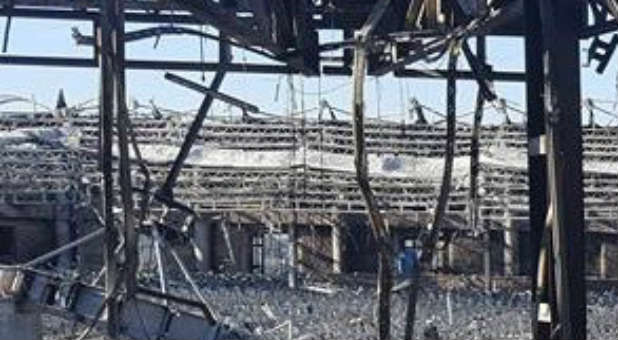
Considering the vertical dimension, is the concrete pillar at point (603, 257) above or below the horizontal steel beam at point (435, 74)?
below

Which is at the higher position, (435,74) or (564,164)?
(435,74)

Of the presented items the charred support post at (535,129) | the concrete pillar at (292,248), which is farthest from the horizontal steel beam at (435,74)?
the concrete pillar at (292,248)

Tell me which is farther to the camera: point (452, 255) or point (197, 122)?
point (452, 255)

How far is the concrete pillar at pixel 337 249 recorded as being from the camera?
31188mm

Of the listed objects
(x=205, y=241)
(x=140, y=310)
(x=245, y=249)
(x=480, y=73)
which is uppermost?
(x=480, y=73)

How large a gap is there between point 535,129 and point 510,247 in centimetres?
2401

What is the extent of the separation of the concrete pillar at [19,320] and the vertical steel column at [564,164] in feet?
17.1

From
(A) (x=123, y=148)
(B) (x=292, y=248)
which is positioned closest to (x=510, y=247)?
(B) (x=292, y=248)

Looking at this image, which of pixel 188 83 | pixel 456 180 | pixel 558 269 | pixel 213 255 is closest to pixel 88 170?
pixel 213 255

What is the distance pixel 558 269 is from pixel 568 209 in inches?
13.5

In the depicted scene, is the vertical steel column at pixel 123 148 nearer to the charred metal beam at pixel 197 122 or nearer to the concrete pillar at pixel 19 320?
the charred metal beam at pixel 197 122

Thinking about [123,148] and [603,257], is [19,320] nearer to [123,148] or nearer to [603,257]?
[123,148]

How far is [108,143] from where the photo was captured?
8.05 metres

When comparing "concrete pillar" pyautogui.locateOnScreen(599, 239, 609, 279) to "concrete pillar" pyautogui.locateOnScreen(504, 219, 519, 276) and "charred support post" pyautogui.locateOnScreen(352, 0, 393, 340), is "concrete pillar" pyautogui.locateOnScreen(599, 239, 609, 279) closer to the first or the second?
"concrete pillar" pyautogui.locateOnScreen(504, 219, 519, 276)
